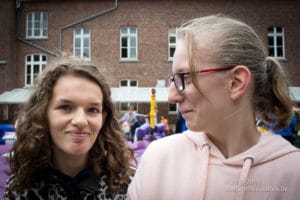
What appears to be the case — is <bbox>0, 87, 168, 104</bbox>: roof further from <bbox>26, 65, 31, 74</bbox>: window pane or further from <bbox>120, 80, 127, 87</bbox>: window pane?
<bbox>26, 65, 31, 74</bbox>: window pane

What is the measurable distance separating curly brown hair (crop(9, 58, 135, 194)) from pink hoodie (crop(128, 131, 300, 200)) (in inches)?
20.9

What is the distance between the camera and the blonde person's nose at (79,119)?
5.26 feet

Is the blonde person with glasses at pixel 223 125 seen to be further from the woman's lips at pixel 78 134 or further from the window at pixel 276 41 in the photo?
the window at pixel 276 41

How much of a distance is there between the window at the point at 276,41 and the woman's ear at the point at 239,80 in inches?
782

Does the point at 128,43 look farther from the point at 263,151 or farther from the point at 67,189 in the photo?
the point at 263,151

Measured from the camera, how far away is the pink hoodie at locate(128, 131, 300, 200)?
1193 mm

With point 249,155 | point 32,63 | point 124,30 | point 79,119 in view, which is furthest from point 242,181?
point 32,63

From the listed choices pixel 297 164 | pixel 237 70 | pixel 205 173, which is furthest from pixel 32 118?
pixel 297 164

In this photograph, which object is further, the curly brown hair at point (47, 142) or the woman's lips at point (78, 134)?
the curly brown hair at point (47, 142)

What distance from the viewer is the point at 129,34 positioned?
64.9 feet

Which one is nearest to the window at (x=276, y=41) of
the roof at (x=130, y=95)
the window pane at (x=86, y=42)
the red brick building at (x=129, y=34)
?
the red brick building at (x=129, y=34)

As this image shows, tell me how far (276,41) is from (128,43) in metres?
9.12

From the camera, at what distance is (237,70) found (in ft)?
4.01

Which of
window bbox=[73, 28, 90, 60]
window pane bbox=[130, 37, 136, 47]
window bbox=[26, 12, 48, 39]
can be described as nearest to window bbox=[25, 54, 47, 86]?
window bbox=[26, 12, 48, 39]
